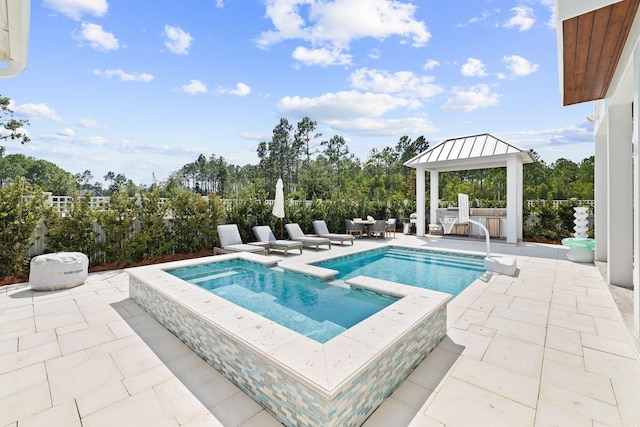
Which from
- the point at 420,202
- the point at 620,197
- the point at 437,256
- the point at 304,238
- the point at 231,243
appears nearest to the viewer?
the point at 620,197

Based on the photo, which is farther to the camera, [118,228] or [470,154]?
[470,154]

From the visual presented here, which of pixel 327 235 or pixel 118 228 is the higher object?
pixel 118 228

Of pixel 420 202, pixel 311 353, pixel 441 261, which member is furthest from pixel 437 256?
pixel 311 353

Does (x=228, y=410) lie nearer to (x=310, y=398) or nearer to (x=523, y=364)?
(x=310, y=398)

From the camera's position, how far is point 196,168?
6053 cm

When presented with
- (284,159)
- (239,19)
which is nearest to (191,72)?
(239,19)

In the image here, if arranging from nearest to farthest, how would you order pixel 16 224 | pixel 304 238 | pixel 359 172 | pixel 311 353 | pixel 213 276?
pixel 311 353 < pixel 16 224 < pixel 213 276 < pixel 304 238 < pixel 359 172

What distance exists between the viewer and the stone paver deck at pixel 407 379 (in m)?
2.29

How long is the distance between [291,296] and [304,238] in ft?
16.7

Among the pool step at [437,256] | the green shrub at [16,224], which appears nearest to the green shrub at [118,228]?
the green shrub at [16,224]

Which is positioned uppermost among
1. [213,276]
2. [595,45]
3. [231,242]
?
[595,45]

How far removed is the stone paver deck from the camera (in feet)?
7.50

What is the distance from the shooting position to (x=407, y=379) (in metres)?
2.79

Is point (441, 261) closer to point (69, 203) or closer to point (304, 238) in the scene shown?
point (304, 238)
